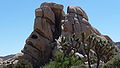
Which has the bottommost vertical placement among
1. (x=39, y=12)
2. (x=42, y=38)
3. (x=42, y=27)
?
(x=42, y=38)

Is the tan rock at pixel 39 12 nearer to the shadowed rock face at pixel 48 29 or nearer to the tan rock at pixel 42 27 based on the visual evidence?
the shadowed rock face at pixel 48 29

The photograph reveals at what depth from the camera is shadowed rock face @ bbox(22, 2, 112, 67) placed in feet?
258

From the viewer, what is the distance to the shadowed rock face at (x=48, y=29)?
78.5 meters

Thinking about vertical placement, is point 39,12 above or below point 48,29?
above

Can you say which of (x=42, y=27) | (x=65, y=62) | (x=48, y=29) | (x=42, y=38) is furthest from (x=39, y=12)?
(x=65, y=62)

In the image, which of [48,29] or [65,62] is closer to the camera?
[65,62]

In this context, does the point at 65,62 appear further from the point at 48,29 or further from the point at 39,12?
the point at 39,12

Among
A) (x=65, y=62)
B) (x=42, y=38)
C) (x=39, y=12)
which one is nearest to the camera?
(x=65, y=62)

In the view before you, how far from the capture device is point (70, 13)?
280ft

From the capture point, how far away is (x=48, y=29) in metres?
82.1

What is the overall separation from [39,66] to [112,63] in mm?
40333

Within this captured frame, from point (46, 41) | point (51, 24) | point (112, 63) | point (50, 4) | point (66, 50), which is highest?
point (50, 4)

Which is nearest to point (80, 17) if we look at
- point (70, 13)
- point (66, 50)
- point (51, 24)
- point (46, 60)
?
point (70, 13)

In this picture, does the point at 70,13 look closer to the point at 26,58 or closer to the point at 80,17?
the point at 80,17
